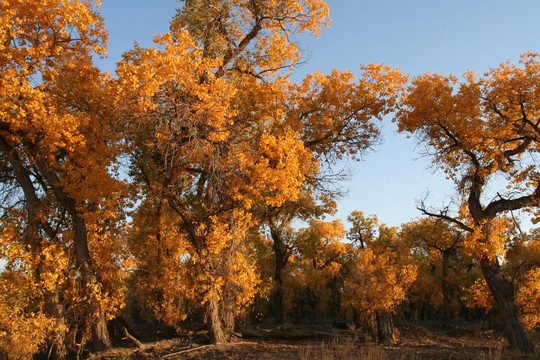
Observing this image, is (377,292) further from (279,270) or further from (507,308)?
(279,270)

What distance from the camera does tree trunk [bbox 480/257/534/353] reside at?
32.9 feet

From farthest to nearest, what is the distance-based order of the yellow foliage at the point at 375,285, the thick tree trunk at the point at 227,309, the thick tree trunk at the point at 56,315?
the yellow foliage at the point at 375,285, the thick tree trunk at the point at 227,309, the thick tree trunk at the point at 56,315

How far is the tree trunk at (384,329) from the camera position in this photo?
44.8ft

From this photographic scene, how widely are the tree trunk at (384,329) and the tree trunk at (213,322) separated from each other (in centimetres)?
649

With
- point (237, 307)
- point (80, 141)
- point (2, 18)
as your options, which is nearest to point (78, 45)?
point (2, 18)

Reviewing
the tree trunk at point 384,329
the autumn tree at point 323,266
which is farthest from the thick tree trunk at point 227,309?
the autumn tree at point 323,266

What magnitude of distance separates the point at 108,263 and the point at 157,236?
3076 millimetres

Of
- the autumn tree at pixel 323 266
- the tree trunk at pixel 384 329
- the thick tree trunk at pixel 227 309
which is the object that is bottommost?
the tree trunk at pixel 384 329

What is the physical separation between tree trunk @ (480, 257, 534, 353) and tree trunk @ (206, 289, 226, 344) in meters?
7.39

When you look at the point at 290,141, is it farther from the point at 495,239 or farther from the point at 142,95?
the point at 495,239

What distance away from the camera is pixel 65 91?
10.4 metres

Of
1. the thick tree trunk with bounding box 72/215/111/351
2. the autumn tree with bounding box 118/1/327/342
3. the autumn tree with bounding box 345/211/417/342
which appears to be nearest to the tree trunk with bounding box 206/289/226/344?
the autumn tree with bounding box 118/1/327/342

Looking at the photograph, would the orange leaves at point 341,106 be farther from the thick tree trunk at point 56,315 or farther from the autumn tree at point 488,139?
the thick tree trunk at point 56,315

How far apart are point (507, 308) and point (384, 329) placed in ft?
14.6
